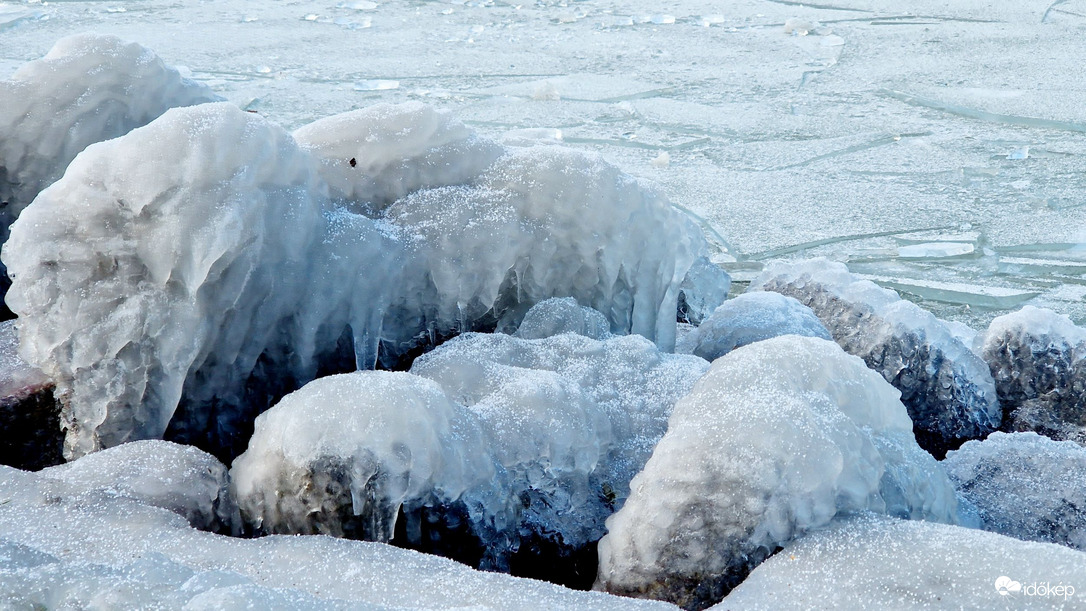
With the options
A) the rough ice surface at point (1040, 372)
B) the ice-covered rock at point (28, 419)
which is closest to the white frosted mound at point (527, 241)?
the ice-covered rock at point (28, 419)

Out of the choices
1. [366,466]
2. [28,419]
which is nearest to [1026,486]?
[366,466]

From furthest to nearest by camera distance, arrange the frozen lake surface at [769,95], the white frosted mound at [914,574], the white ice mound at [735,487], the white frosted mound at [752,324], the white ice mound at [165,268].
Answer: the frozen lake surface at [769,95] < the white frosted mound at [752,324] < the white ice mound at [165,268] < the white ice mound at [735,487] < the white frosted mound at [914,574]

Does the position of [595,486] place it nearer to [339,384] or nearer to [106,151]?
[339,384]

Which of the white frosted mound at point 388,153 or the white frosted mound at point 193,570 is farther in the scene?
the white frosted mound at point 388,153

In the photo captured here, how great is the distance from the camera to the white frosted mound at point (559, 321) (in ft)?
7.98

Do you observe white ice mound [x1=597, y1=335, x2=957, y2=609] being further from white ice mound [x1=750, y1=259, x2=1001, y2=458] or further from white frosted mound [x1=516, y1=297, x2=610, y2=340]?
white ice mound [x1=750, y1=259, x2=1001, y2=458]

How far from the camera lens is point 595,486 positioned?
6.71 ft

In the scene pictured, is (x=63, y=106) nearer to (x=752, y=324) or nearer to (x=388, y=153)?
(x=388, y=153)

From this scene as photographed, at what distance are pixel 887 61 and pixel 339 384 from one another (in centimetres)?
557

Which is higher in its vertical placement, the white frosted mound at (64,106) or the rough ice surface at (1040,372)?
the white frosted mound at (64,106)

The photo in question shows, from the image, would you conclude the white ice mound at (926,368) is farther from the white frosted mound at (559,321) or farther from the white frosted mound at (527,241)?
the white frosted mound at (559,321)

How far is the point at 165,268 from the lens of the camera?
1960 mm

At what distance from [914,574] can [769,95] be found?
485 centimetres

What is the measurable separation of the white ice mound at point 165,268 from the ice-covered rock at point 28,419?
10 centimetres
